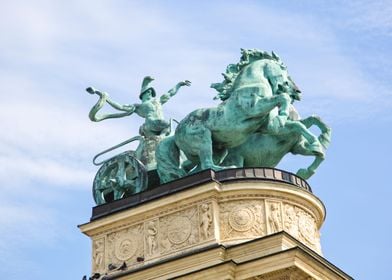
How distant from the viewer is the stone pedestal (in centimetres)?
2427

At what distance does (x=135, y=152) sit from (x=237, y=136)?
321cm

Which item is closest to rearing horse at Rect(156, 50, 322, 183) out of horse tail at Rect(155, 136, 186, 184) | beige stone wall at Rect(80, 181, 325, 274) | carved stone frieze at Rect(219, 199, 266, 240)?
horse tail at Rect(155, 136, 186, 184)

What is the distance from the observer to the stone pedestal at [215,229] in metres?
24.3

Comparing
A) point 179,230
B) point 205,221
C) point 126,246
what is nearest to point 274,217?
point 205,221

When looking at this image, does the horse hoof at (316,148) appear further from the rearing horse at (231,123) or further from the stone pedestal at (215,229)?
the stone pedestal at (215,229)

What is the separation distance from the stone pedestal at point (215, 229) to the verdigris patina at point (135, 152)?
1.00 meters

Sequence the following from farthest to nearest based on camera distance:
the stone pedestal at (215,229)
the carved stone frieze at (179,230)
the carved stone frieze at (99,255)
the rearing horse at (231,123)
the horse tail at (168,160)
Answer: the horse tail at (168,160)
the rearing horse at (231,123)
the carved stone frieze at (99,255)
the carved stone frieze at (179,230)
the stone pedestal at (215,229)

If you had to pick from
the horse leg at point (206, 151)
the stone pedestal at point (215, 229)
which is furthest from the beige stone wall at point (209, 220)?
the horse leg at point (206, 151)

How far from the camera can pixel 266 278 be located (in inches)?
939

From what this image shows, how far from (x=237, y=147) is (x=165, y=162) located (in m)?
1.66

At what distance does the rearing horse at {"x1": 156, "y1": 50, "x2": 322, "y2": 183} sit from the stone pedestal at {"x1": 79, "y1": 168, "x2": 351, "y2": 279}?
0.95 meters

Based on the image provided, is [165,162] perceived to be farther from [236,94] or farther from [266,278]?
[266,278]

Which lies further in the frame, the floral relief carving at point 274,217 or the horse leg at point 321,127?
the horse leg at point 321,127

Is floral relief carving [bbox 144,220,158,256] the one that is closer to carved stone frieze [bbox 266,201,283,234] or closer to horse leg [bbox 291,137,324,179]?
carved stone frieze [bbox 266,201,283,234]
